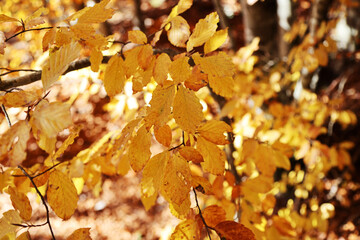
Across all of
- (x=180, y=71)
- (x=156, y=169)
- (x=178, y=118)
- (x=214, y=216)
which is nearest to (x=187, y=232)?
(x=214, y=216)

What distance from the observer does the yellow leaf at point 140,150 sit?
0.63 meters

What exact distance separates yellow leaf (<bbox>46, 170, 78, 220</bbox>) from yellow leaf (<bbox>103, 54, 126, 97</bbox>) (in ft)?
0.82

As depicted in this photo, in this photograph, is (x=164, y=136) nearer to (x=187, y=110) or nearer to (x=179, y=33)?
(x=187, y=110)

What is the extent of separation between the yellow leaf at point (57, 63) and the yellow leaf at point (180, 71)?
208 mm

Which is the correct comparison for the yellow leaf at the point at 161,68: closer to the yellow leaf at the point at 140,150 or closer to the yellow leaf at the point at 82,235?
the yellow leaf at the point at 140,150

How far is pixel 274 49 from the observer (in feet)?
8.82

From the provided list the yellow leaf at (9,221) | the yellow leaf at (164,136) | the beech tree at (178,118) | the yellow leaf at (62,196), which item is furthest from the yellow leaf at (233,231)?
the yellow leaf at (9,221)

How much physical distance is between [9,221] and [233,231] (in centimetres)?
50

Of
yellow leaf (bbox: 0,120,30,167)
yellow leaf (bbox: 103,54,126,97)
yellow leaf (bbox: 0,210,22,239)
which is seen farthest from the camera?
yellow leaf (bbox: 103,54,126,97)

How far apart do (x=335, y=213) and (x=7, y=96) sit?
10.2ft

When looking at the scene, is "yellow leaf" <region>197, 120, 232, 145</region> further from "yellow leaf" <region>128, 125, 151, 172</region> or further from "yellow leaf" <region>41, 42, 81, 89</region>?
"yellow leaf" <region>41, 42, 81, 89</region>

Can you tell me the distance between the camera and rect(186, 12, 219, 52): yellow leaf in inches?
25.5

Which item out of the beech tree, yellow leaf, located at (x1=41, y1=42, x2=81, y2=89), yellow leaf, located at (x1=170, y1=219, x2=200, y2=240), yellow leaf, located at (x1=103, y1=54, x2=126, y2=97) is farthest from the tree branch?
yellow leaf, located at (x1=170, y1=219, x2=200, y2=240)

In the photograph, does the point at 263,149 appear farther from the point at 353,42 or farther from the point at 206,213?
the point at 353,42
